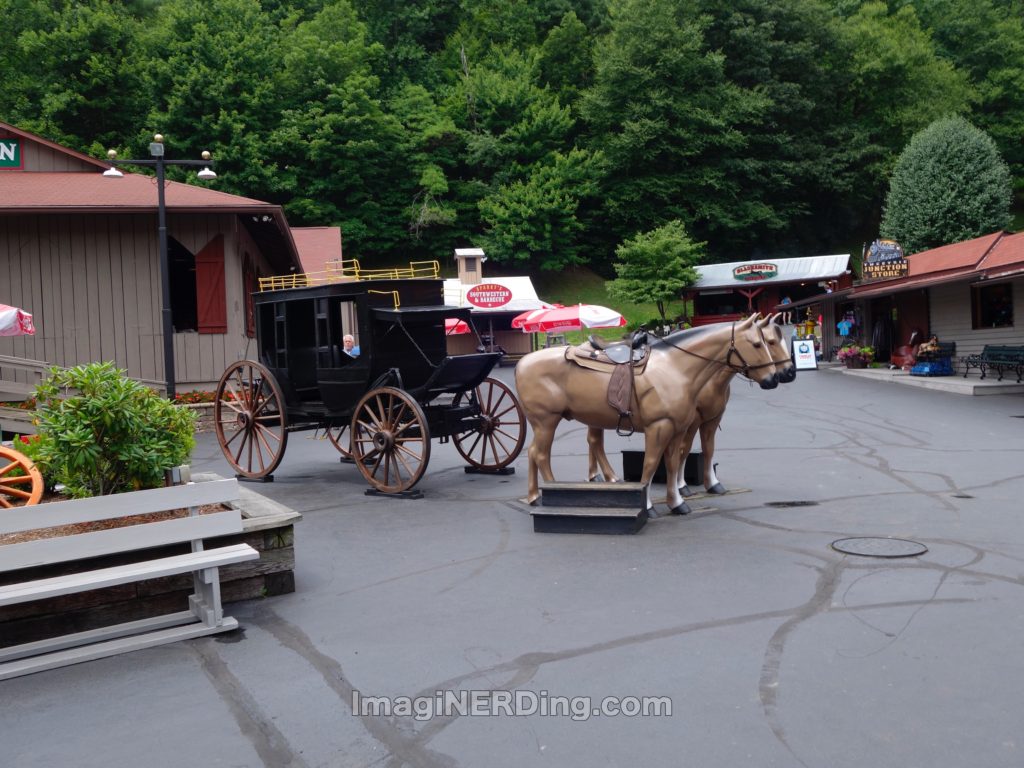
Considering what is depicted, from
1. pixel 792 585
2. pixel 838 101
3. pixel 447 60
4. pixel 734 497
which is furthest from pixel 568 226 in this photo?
pixel 792 585

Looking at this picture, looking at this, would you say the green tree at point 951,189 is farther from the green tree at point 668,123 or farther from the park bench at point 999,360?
the park bench at point 999,360

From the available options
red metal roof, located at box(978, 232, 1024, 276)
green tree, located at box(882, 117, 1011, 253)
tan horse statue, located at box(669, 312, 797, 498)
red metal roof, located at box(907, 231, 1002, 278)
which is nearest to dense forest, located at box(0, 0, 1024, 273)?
green tree, located at box(882, 117, 1011, 253)

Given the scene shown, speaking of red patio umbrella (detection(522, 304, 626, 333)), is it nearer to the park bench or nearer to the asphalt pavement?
the park bench

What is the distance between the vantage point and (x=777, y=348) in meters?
8.70

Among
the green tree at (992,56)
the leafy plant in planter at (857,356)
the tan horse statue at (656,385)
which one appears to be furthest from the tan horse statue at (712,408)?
the green tree at (992,56)

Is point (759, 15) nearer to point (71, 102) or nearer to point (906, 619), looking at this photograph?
point (71, 102)

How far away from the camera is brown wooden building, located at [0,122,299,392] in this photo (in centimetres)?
1780

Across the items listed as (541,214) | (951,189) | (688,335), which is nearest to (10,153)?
(688,335)

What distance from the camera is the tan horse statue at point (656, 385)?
845cm

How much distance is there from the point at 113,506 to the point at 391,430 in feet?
15.8

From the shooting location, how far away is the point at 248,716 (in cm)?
423

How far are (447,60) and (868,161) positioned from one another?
96.3ft

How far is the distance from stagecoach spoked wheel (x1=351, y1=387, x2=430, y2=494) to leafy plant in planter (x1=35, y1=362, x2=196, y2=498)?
136 inches

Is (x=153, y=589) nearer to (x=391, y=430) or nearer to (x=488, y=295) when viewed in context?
(x=391, y=430)
